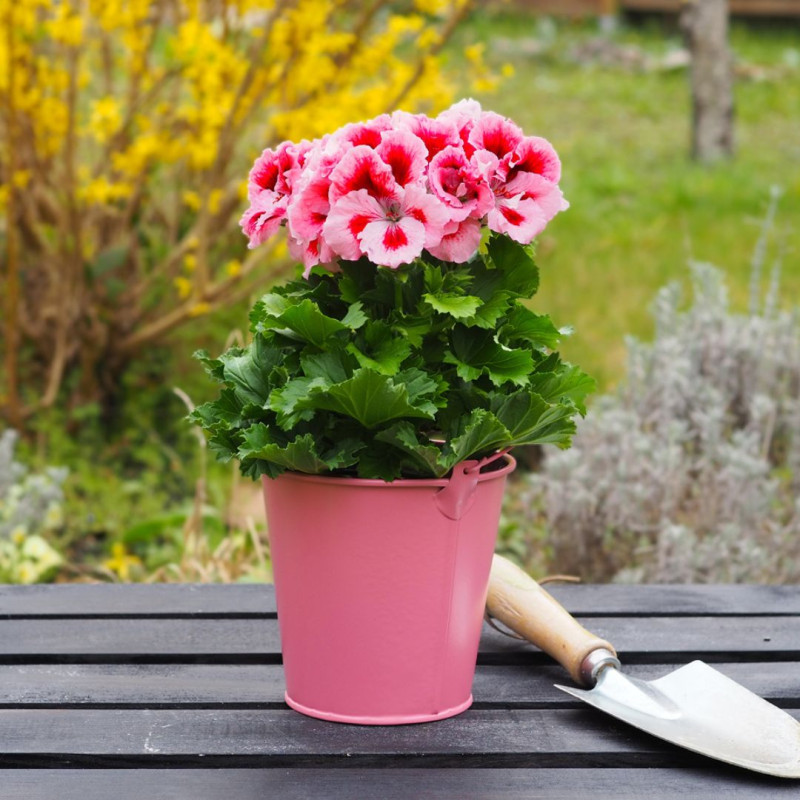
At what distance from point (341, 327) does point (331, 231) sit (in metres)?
0.09

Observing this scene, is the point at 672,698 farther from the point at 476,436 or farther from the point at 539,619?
the point at 476,436

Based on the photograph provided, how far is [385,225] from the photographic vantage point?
1.06m

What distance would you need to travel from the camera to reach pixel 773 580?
2.40 meters

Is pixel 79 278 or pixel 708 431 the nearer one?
pixel 708 431

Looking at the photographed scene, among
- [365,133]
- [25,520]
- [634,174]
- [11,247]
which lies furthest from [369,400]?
[634,174]

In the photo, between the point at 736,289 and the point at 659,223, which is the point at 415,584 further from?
the point at 659,223

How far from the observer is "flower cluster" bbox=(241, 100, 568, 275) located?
1057 mm

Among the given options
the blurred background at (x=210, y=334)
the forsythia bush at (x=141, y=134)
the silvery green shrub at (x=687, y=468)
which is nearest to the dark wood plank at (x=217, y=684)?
the blurred background at (x=210, y=334)

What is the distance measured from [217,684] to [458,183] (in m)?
0.58

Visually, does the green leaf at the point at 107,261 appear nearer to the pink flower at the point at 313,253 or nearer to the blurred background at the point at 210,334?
the blurred background at the point at 210,334

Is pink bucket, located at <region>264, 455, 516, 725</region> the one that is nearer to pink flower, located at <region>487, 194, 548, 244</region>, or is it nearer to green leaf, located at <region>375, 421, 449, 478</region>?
green leaf, located at <region>375, 421, 449, 478</region>

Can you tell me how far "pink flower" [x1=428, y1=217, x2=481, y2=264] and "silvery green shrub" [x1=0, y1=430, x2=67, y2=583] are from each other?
66.9 inches

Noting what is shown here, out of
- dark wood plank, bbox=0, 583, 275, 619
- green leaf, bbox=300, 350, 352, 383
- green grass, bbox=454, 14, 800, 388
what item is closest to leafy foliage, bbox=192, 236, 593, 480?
green leaf, bbox=300, 350, 352, 383

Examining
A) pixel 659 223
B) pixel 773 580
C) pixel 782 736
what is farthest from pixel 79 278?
Answer: pixel 659 223
